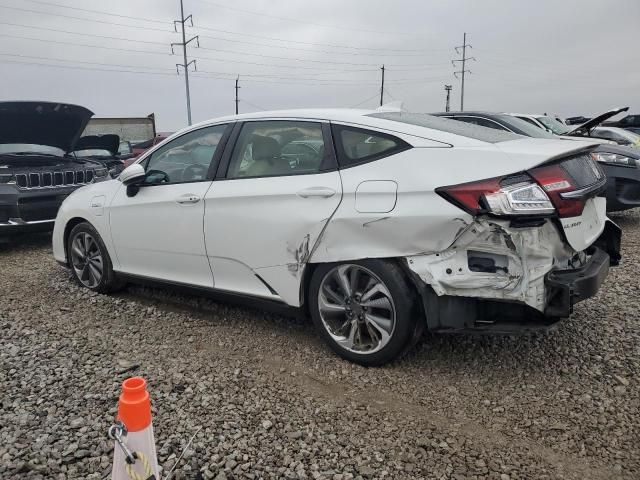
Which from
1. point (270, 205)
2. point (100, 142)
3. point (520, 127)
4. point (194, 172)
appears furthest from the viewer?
point (100, 142)

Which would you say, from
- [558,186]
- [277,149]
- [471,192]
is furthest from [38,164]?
[558,186]

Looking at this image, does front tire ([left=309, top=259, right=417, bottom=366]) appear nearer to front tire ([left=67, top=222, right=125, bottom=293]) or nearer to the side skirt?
the side skirt

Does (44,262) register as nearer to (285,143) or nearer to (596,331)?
(285,143)

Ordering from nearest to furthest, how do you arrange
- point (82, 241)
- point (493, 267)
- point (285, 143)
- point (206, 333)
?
point (493, 267), point (285, 143), point (206, 333), point (82, 241)

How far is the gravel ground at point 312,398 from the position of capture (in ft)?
7.77

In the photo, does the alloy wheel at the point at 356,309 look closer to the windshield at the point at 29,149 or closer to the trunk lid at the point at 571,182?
the trunk lid at the point at 571,182

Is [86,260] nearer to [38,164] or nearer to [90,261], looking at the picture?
[90,261]

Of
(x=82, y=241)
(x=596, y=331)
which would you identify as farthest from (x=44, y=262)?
(x=596, y=331)

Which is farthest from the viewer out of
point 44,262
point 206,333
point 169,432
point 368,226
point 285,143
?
point 44,262

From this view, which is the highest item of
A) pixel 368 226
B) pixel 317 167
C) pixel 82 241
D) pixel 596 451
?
pixel 317 167

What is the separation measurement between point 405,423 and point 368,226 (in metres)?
1.05

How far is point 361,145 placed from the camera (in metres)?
3.17

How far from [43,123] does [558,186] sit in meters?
6.56

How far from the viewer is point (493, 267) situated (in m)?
2.75
